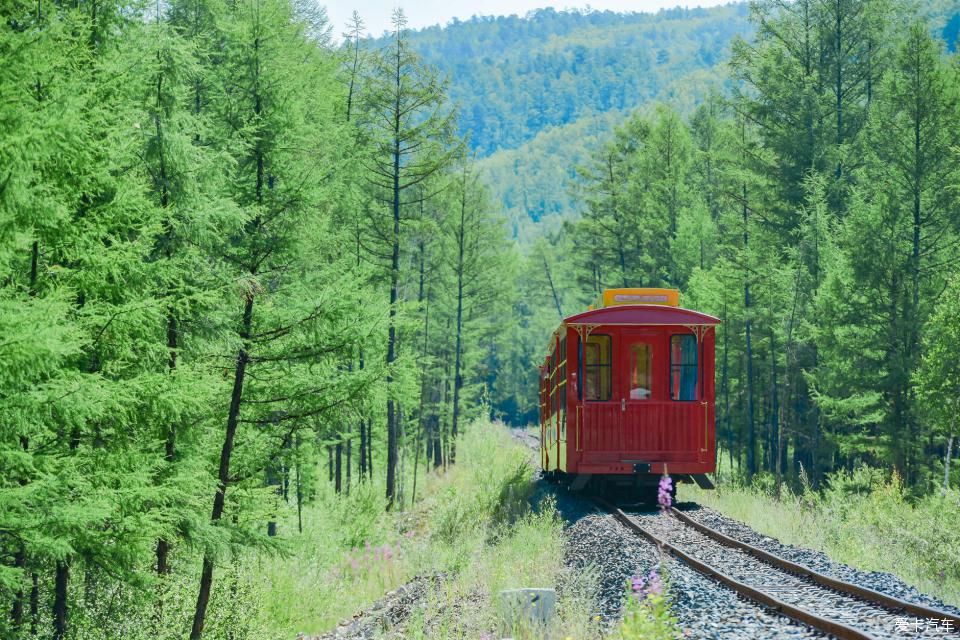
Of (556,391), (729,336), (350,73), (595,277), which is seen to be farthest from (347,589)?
(595,277)

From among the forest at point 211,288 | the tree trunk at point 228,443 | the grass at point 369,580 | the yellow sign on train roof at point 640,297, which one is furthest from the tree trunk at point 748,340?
the tree trunk at point 228,443

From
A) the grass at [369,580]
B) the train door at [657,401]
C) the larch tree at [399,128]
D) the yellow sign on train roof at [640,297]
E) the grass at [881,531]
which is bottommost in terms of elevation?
the grass at [369,580]

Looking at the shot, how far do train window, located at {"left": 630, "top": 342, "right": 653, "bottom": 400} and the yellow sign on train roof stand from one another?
109 cm

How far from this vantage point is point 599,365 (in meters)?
14.4

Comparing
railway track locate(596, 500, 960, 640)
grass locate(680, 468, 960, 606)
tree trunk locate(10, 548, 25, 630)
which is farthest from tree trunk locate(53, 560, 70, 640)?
grass locate(680, 468, 960, 606)

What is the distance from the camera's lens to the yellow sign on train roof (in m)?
15.0

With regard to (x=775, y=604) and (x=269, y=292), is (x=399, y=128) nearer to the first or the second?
(x=269, y=292)

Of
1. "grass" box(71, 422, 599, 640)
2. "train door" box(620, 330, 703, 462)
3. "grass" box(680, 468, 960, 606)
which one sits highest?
"train door" box(620, 330, 703, 462)

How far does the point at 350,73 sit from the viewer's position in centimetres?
2302

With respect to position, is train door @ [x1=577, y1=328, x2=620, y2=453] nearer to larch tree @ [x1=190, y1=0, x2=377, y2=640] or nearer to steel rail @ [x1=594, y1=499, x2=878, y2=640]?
steel rail @ [x1=594, y1=499, x2=878, y2=640]

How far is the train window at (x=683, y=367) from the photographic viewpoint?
1429 centimetres

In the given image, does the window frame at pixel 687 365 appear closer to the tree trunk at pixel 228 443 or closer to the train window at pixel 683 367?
the train window at pixel 683 367

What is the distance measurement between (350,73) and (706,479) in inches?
581

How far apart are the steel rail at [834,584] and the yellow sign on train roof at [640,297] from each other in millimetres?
4442
